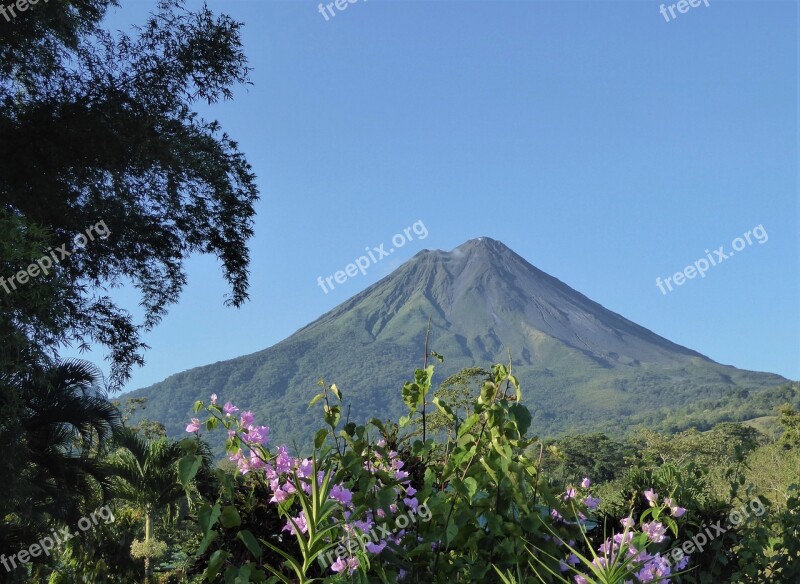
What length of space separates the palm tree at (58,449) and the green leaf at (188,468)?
8.45 meters

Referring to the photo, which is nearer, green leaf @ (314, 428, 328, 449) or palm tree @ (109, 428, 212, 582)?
green leaf @ (314, 428, 328, 449)

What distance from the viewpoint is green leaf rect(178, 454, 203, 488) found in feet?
7.82

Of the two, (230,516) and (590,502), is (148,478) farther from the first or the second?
(230,516)

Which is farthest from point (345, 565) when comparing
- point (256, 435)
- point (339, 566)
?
point (256, 435)

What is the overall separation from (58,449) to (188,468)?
1064 cm

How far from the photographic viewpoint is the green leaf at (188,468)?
7.82ft

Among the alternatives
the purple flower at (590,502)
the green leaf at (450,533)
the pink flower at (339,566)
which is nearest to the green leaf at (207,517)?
the pink flower at (339,566)

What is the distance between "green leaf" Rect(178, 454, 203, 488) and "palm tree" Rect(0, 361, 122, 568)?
845 centimetres

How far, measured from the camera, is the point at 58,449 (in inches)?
470

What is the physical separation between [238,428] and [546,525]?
1.20m

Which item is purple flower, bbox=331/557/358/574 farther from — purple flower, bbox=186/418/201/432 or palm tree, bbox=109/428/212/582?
palm tree, bbox=109/428/212/582

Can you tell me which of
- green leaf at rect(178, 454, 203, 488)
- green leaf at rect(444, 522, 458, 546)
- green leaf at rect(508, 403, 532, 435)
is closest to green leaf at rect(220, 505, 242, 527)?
green leaf at rect(178, 454, 203, 488)

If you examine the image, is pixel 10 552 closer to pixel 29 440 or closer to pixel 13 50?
pixel 29 440

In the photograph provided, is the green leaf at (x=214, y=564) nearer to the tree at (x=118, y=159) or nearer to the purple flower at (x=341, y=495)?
the purple flower at (x=341, y=495)
